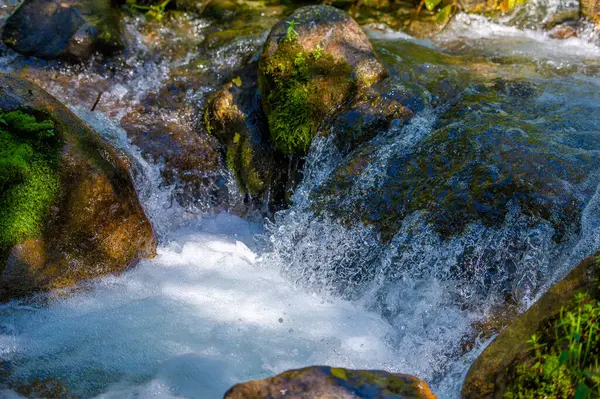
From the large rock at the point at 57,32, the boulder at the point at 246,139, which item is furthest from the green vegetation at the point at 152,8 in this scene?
the boulder at the point at 246,139

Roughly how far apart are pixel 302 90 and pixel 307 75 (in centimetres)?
17

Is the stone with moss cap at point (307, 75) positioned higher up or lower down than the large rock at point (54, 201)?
higher up

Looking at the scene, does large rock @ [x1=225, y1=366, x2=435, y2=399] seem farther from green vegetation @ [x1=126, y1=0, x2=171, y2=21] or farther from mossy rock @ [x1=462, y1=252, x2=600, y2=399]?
green vegetation @ [x1=126, y1=0, x2=171, y2=21]

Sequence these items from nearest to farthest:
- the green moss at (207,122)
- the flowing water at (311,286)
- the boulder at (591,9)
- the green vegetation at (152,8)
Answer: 1. the flowing water at (311,286)
2. the green moss at (207,122)
3. the boulder at (591,9)
4. the green vegetation at (152,8)

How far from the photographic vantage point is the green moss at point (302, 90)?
5.73 m

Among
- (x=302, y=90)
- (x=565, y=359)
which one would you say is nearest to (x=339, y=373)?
(x=565, y=359)

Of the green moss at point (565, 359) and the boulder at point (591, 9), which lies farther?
the boulder at point (591, 9)

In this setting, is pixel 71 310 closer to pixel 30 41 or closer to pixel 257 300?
pixel 257 300

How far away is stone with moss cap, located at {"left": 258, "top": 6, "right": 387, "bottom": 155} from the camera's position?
573cm

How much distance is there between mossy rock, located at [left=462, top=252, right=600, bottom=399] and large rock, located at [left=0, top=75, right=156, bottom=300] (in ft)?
10.3

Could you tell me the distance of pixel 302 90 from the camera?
573cm

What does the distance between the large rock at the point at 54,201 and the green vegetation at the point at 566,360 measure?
3433mm

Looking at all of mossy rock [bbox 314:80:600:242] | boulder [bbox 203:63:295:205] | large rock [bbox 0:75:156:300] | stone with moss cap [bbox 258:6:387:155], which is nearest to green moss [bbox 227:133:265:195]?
boulder [bbox 203:63:295:205]

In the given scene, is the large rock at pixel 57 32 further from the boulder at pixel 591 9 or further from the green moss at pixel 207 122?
the boulder at pixel 591 9
